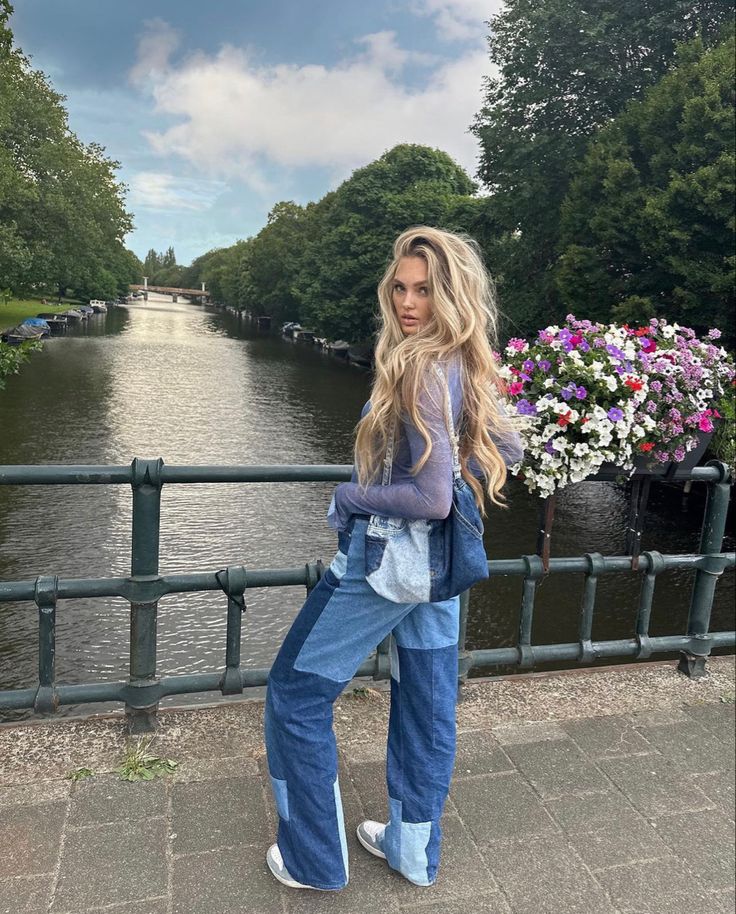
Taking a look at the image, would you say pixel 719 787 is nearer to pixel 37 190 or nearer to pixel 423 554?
pixel 423 554

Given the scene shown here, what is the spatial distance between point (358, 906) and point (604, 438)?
79.0 inches

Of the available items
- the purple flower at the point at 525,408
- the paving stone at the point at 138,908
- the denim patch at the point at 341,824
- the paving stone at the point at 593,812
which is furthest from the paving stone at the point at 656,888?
the purple flower at the point at 525,408

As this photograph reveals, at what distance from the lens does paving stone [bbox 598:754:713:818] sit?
2.63 m

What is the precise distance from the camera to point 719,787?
2.76 meters

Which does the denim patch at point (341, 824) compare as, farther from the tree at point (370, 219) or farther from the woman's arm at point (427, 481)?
the tree at point (370, 219)

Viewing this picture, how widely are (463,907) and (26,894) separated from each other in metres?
1.23

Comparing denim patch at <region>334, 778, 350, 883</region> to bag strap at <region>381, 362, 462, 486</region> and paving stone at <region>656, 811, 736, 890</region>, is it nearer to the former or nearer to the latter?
bag strap at <region>381, 362, 462, 486</region>

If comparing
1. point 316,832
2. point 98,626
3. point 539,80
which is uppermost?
point 539,80

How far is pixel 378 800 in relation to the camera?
2.55 meters

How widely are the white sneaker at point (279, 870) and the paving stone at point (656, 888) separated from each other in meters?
0.90

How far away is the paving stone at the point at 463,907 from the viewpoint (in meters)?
2.11

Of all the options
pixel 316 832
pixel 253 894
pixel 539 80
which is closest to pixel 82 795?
pixel 253 894

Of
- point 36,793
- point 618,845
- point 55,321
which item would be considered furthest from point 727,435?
point 55,321

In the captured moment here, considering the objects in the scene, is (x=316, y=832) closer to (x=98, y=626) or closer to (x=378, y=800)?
(x=378, y=800)
